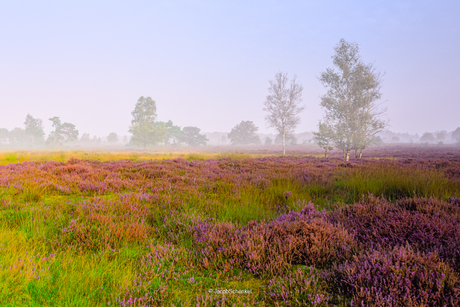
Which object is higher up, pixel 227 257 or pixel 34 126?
pixel 34 126

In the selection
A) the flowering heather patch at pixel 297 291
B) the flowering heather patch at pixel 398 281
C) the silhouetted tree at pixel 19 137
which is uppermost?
the silhouetted tree at pixel 19 137

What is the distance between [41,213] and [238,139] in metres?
82.7

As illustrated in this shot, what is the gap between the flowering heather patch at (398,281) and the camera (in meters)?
1.44

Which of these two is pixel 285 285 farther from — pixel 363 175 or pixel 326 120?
pixel 326 120

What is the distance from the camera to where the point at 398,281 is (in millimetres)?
1588

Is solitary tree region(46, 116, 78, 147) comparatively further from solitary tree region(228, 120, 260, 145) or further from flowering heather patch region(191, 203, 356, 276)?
flowering heather patch region(191, 203, 356, 276)

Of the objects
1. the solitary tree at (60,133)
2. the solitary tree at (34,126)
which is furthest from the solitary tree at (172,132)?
the solitary tree at (34,126)

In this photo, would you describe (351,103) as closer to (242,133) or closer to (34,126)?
(242,133)

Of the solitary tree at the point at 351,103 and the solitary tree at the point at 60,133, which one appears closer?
the solitary tree at the point at 351,103

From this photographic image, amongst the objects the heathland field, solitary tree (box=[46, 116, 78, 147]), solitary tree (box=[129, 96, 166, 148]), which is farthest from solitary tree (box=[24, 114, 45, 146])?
the heathland field

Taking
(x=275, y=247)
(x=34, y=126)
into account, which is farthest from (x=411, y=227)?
(x=34, y=126)

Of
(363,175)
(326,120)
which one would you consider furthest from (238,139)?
(363,175)

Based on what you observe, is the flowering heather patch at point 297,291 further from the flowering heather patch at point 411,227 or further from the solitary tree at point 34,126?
the solitary tree at point 34,126

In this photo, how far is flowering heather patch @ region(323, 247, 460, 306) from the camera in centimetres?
144
